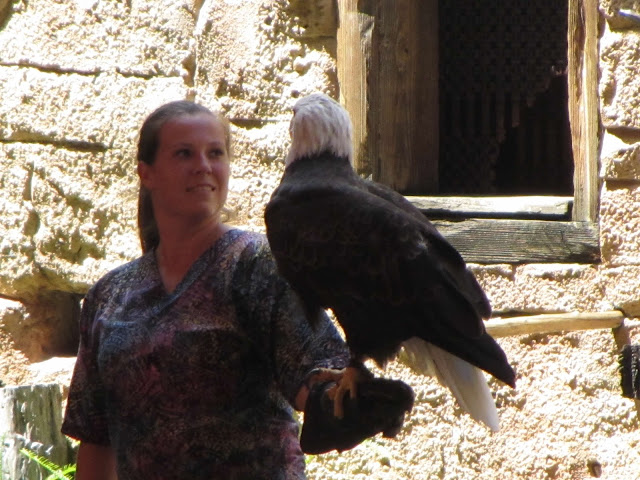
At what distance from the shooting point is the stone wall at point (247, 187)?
3.24 meters

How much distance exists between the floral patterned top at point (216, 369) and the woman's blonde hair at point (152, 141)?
20 cm

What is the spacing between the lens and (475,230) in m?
3.41

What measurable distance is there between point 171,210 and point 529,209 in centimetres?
160

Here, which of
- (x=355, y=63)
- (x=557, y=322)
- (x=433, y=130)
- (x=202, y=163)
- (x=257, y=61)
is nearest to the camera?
A: (x=202, y=163)

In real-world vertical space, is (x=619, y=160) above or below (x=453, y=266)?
above

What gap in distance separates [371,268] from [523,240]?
1.55 m

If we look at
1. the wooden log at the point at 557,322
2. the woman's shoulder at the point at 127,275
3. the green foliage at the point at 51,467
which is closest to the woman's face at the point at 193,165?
the woman's shoulder at the point at 127,275

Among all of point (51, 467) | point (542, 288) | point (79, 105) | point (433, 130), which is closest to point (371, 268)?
point (51, 467)

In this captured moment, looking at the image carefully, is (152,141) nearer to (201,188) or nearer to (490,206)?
(201,188)

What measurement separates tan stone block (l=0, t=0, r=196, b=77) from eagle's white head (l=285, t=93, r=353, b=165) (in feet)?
5.72

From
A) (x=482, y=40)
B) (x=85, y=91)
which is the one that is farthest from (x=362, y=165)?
(x=85, y=91)

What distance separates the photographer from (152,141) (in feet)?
7.08

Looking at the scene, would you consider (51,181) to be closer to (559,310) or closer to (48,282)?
(48,282)

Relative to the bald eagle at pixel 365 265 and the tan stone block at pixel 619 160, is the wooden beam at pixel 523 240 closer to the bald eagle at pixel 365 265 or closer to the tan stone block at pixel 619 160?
the tan stone block at pixel 619 160
